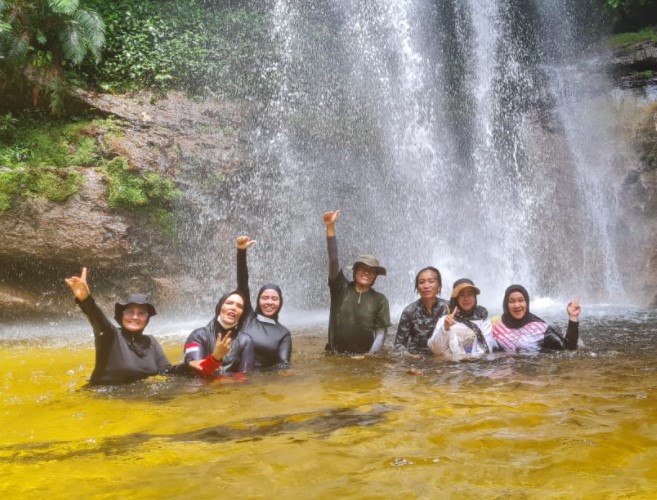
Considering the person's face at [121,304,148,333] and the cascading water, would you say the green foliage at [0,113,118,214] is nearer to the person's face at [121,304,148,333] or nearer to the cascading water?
the cascading water

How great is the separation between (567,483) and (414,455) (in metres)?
0.65

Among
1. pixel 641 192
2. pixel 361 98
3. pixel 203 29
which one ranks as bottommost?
pixel 641 192

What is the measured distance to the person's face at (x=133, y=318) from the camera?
4.39 metres

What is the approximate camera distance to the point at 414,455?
2.41 meters

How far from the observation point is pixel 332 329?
591 centimetres

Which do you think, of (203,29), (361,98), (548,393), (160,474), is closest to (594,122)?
(361,98)

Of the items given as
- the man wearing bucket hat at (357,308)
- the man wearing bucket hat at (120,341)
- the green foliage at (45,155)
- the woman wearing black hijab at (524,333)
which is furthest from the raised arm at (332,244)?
the green foliage at (45,155)

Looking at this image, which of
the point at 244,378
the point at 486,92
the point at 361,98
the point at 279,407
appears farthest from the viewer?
the point at 486,92

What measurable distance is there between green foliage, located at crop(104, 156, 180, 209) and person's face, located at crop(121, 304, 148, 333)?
7321 mm

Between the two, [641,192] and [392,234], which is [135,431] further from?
[641,192]

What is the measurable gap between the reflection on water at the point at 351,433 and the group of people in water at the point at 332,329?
10.0 inches

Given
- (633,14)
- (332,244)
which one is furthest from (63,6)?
(633,14)

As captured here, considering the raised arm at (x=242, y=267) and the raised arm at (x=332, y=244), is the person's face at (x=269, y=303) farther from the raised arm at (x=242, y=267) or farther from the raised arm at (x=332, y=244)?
the raised arm at (x=332, y=244)

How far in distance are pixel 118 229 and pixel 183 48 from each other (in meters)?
6.53
